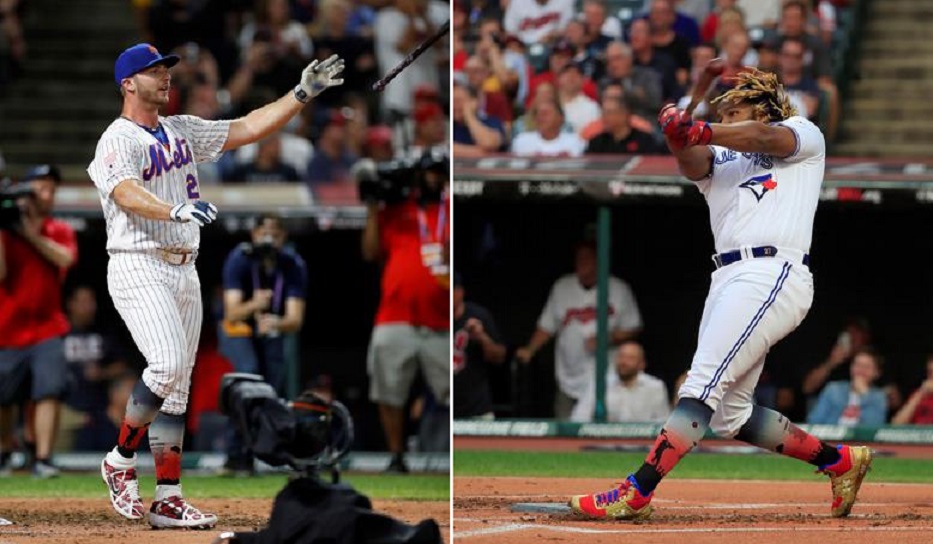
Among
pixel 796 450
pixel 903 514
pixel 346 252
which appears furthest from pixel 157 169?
pixel 346 252

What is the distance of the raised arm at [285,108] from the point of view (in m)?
5.86

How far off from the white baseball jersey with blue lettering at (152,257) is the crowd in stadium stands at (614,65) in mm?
4831

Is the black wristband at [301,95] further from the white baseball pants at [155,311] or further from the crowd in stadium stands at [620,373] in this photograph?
the crowd in stadium stands at [620,373]

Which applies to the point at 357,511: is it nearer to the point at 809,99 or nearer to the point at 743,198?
the point at 743,198

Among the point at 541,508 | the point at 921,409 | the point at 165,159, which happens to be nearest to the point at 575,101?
the point at 921,409

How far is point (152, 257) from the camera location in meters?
5.60

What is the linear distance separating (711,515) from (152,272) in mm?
2156

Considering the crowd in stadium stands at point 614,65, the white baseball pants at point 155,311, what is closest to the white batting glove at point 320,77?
the white baseball pants at point 155,311

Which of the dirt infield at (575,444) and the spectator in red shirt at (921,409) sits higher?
the spectator in red shirt at (921,409)

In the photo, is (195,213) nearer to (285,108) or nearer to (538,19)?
(285,108)

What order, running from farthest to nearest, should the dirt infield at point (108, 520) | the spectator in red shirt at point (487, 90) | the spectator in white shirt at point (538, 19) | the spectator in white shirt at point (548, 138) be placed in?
the spectator in white shirt at point (538, 19), the spectator in red shirt at point (487, 90), the spectator in white shirt at point (548, 138), the dirt infield at point (108, 520)

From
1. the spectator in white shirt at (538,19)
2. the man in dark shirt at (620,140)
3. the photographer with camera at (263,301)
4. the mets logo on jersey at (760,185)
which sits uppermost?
the spectator in white shirt at (538,19)

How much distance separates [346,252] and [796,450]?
5110 millimetres

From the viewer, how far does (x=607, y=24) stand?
11227 millimetres
